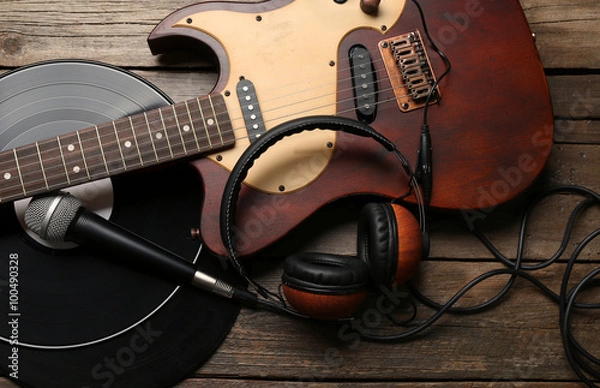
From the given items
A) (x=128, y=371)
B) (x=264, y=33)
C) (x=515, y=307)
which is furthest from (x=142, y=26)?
(x=515, y=307)

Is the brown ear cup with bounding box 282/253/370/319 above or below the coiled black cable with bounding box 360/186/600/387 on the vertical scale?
above

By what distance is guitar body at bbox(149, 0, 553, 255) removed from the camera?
3.14ft

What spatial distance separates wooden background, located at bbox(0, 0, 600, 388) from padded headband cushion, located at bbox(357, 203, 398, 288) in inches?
6.8

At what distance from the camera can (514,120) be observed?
3.25ft

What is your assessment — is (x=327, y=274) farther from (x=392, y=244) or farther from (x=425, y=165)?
(x=425, y=165)

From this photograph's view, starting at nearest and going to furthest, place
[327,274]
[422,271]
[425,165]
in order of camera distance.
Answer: [327,274] < [425,165] < [422,271]

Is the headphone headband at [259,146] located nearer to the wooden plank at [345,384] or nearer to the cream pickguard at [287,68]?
the cream pickguard at [287,68]

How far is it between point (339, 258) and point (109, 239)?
36 cm

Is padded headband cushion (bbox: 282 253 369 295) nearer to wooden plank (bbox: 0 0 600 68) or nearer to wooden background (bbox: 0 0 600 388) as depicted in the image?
wooden background (bbox: 0 0 600 388)

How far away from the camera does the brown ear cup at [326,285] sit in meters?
0.85

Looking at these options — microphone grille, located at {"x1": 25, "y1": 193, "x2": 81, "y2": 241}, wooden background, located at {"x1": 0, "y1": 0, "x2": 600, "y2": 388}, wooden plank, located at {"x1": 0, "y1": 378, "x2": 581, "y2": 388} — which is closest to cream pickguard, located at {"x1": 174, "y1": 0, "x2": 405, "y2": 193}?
wooden background, located at {"x1": 0, "y1": 0, "x2": 600, "y2": 388}

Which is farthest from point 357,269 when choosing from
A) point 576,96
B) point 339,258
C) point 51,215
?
point 576,96

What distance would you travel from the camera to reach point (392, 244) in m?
0.86

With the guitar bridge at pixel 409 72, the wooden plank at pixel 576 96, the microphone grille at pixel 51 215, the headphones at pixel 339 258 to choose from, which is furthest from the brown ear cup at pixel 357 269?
the wooden plank at pixel 576 96
